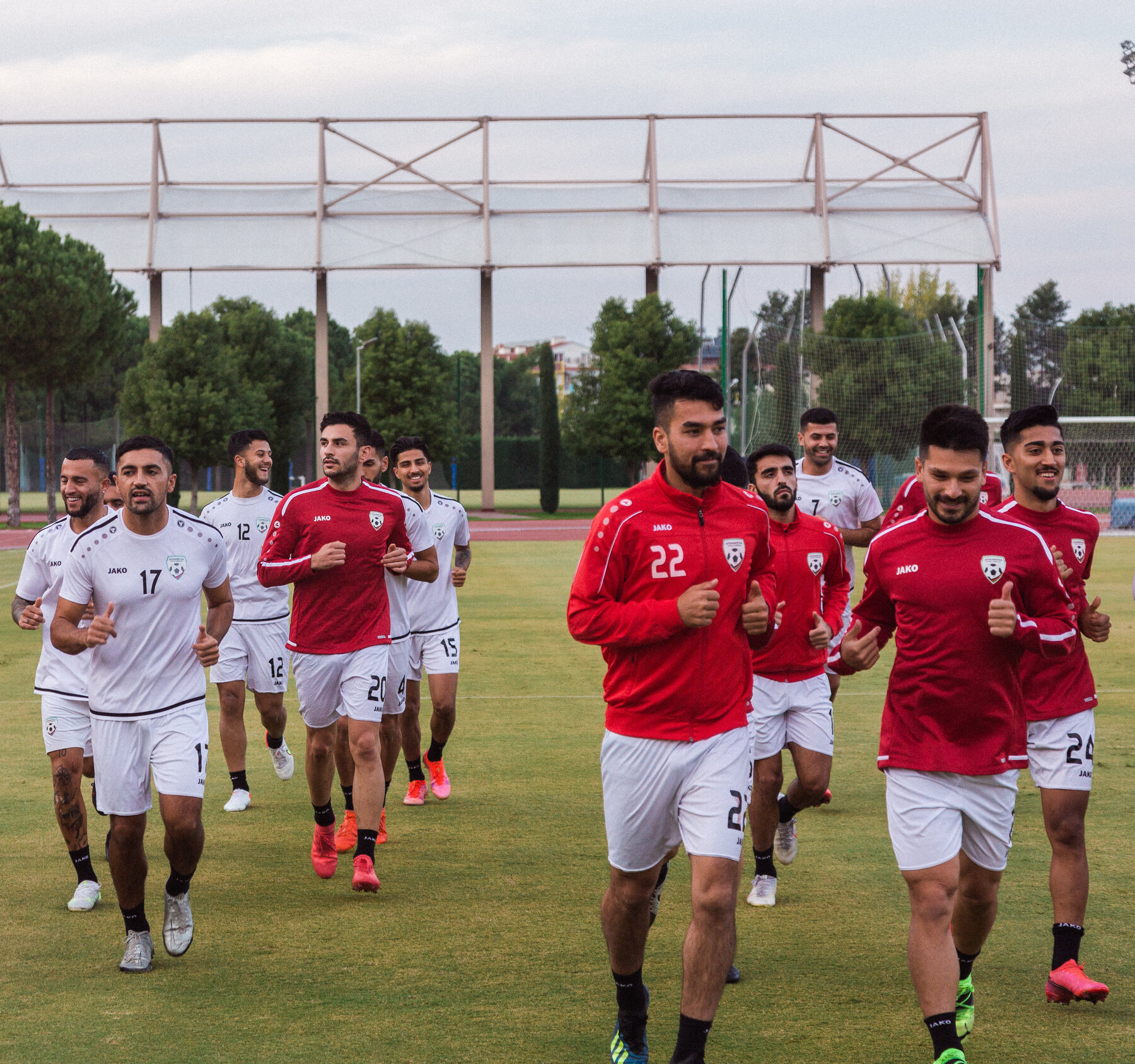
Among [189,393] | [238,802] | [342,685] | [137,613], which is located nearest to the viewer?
[137,613]

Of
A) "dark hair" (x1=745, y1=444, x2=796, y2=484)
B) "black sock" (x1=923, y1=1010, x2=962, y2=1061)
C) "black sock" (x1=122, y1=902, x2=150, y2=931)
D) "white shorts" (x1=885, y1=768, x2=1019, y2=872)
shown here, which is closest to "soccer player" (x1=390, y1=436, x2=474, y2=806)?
"dark hair" (x1=745, y1=444, x2=796, y2=484)

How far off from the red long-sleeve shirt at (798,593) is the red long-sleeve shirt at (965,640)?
190 centimetres

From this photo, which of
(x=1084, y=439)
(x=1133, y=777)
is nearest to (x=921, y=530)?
(x=1133, y=777)

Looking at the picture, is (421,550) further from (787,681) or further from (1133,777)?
(1133,777)

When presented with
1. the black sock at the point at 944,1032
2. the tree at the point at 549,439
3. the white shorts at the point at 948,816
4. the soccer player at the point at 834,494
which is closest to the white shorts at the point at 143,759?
the white shorts at the point at 948,816

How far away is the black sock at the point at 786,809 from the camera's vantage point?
7.03m

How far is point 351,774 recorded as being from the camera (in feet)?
25.7

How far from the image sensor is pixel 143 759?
576 centimetres

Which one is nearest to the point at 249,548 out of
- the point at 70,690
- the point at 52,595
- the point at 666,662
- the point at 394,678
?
the point at 394,678

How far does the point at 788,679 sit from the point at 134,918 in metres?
3.18

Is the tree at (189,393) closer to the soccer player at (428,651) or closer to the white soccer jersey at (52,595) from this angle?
the soccer player at (428,651)

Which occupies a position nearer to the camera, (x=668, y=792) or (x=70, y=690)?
(x=668, y=792)

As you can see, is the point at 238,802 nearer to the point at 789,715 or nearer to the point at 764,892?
the point at 764,892

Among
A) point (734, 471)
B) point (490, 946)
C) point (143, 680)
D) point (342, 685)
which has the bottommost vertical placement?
point (490, 946)
